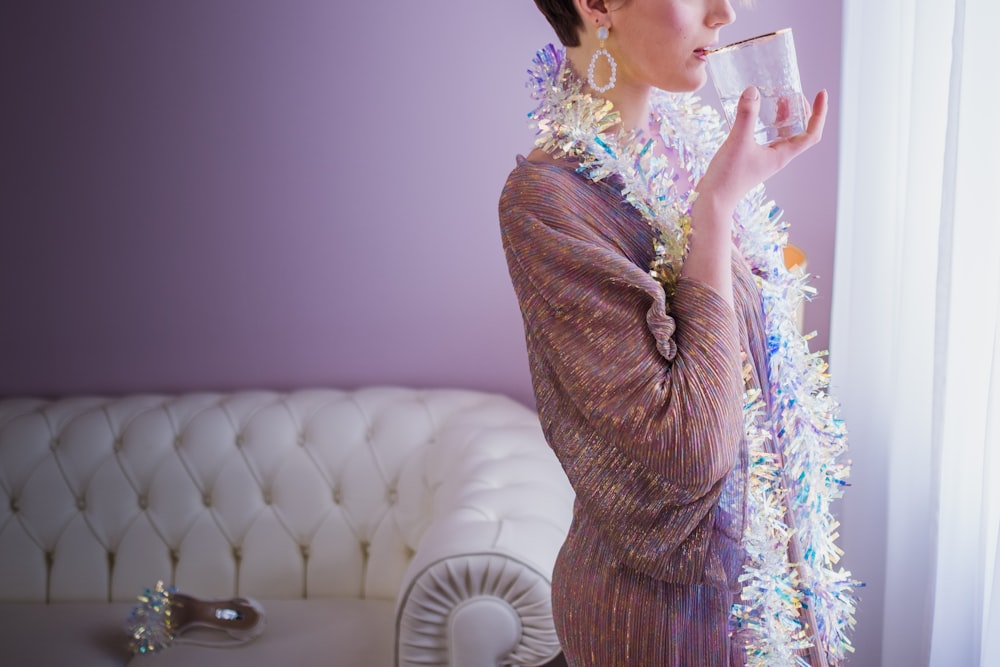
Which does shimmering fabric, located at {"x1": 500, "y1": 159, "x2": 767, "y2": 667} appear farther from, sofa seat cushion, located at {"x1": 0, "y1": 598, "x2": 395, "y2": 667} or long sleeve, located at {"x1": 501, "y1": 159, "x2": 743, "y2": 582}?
sofa seat cushion, located at {"x1": 0, "y1": 598, "x2": 395, "y2": 667}

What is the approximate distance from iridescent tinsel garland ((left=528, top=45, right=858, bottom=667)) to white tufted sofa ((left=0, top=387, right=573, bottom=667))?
1222 mm

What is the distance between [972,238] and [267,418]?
1820 millimetres

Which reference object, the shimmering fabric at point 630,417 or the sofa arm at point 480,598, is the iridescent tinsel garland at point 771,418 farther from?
the sofa arm at point 480,598

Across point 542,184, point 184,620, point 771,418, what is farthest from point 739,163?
point 184,620

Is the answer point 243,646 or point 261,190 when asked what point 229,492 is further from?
point 261,190

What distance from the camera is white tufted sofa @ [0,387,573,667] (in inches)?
92.7

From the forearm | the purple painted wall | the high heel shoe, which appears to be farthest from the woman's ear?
the high heel shoe

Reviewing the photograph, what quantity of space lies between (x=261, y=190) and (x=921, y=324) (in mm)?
1806

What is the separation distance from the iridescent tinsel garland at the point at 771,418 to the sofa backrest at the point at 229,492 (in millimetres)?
1376

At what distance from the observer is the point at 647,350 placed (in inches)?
31.1

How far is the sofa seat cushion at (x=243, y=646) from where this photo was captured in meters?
2.10

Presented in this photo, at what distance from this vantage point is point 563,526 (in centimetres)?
196

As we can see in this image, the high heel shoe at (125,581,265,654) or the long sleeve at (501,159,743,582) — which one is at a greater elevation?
the long sleeve at (501,159,743,582)

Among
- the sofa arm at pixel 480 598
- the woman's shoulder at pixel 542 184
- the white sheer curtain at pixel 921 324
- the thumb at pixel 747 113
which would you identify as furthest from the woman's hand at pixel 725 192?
the sofa arm at pixel 480 598
